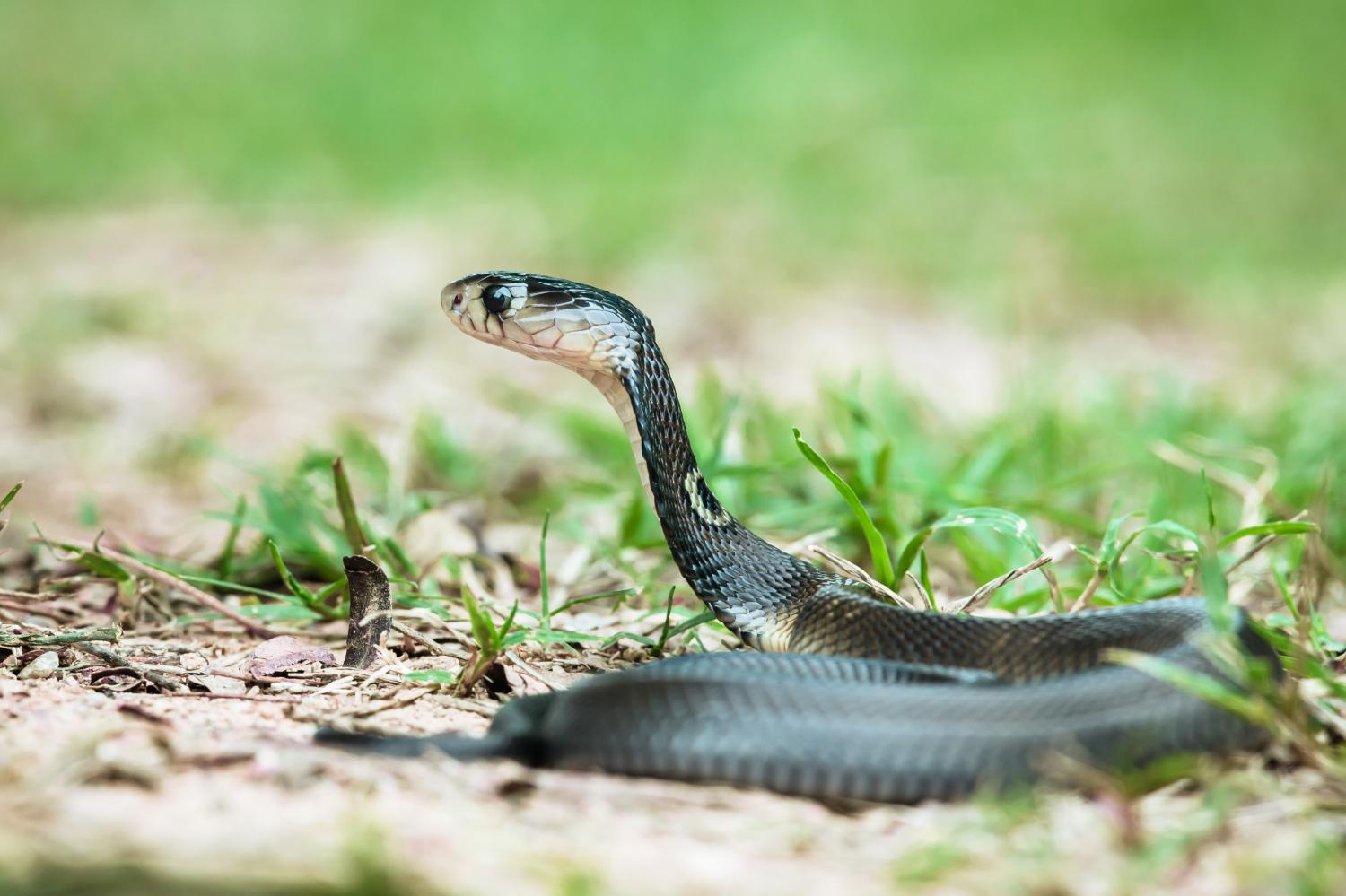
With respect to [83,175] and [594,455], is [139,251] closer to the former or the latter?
[83,175]

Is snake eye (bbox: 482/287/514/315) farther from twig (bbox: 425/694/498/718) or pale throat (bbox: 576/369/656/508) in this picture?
twig (bbox: 425/694/498/718)

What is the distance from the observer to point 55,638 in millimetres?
3594

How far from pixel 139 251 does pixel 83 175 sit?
170 centimetres

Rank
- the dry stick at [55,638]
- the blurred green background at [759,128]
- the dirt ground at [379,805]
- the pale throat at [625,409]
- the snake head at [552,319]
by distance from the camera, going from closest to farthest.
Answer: the dirt ground at [379,805], the dry stick at [55,638], the pale throat at [625,409], the snake head at [552,319], the blurred green background at [759,128]

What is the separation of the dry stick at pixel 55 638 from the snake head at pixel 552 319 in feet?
4.65

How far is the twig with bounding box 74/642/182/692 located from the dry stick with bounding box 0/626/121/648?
0.03 m

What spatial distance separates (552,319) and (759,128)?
9.12 m

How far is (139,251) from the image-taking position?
33.0ft

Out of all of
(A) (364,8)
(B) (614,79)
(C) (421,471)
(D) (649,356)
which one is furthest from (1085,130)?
(D) (649,356)

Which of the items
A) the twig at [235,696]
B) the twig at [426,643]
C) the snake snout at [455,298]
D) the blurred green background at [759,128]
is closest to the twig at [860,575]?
the twig at [426,643]

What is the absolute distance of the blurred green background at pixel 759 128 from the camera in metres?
11.0

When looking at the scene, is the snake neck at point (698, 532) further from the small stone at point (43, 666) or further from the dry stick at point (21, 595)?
the dry stick at point (21, 595)

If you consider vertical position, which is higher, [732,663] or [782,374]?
[782,374]

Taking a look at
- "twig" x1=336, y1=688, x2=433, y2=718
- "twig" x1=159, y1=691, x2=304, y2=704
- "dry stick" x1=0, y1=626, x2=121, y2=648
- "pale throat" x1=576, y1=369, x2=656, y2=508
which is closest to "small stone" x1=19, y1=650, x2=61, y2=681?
"dry stick" x1=0, y1=626, x2=121, y2=648
